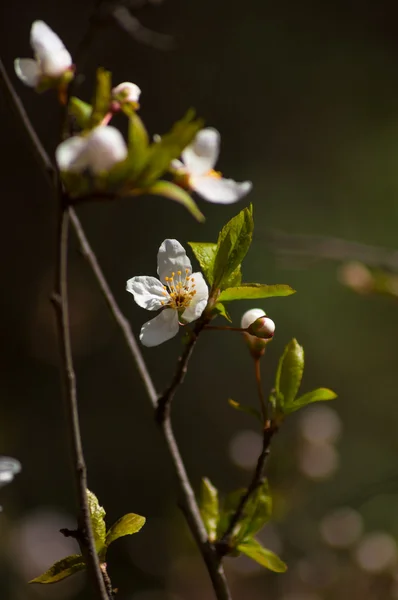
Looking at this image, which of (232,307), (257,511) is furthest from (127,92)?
(232,307)

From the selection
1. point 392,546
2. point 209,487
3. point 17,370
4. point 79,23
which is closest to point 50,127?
point 79,23

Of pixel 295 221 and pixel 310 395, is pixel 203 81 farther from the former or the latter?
pixel 310 395

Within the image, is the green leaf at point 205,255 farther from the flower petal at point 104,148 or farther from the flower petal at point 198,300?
the flower petal at point 104,148

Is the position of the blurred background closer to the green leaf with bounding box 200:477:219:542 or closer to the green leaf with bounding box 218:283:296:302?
the green leaf with bounding box 200:477:219:542

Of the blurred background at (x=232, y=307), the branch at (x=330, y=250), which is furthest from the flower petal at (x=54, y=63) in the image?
the blurred background at (x=232, y=307)

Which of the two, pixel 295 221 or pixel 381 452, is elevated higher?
pixel 295 221

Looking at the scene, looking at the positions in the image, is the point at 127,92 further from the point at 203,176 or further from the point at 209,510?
the point at 209,510
